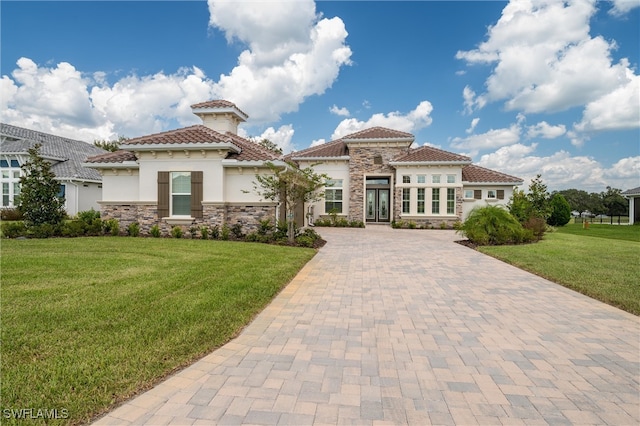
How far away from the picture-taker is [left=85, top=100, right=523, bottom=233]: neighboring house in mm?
12281

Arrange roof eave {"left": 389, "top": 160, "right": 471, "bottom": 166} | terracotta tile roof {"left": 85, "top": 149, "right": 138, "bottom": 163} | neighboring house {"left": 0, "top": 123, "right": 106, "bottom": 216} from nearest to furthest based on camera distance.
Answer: terracotta tile roof {"left": 85, "top": 149, "right": 138, "bottom": 163} → roof eave {"left": 389, "top": 160, "right": 471, "bottom": 166} → neighboring house {"left": 0, "top": 123, "right": 106, "bottom": 216}

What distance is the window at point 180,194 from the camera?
12539 mm

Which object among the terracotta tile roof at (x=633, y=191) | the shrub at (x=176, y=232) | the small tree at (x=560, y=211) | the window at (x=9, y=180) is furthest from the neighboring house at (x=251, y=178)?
the terracotta tile roof at (x=633, y=191)

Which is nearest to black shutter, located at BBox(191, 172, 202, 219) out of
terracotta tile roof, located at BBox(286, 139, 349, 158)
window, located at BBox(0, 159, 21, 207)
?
terracotta tile roof, located at BBox(286, 139, 349, 158)

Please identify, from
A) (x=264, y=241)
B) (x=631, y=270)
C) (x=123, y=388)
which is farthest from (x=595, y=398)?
(x=264, y=241)

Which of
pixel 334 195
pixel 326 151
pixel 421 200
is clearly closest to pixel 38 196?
pixel 334 195

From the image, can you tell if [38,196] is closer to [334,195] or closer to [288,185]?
[288,185]

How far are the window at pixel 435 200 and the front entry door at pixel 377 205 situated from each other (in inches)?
117

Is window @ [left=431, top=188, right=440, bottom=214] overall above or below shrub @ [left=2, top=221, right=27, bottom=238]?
above

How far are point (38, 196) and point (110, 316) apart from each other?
11.6m

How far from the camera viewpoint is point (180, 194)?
12633 millimetres

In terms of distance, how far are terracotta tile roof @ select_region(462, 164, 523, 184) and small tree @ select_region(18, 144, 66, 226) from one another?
73.2 ft

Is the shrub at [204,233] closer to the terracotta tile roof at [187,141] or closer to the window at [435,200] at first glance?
the terracotta tile roof at [187,141]

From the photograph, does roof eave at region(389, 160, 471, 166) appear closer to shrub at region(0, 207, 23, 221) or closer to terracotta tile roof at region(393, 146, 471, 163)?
terracotta tile roof at region(393, 146, 471, 163)
